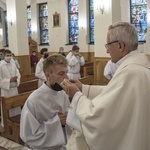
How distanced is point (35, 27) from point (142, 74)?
53.3 ft

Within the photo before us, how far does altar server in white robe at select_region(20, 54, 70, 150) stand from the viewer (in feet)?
7.95

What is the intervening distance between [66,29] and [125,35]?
1414cm

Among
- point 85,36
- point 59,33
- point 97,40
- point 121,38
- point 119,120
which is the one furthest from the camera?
point 59,33

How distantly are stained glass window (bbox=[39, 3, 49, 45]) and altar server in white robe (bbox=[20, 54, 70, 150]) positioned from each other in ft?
48.9

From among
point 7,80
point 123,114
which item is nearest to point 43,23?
point 7,80

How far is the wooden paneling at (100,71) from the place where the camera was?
361 inches

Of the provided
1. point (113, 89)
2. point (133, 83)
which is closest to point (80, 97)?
point (113, 89)

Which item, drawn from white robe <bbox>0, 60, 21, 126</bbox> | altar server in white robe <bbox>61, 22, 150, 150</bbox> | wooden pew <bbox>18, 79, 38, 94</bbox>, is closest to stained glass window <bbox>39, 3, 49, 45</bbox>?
wooden pew <bbox>18, 79, 38, 94</bbox>

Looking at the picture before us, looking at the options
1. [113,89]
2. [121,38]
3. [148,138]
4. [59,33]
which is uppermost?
[59,33]

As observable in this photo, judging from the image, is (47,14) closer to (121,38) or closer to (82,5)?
(82,5)

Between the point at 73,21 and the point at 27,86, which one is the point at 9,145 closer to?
the point at 27,86

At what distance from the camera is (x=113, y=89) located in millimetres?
1838

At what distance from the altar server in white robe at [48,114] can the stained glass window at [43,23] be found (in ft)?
48.9

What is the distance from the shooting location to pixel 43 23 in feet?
57.2
